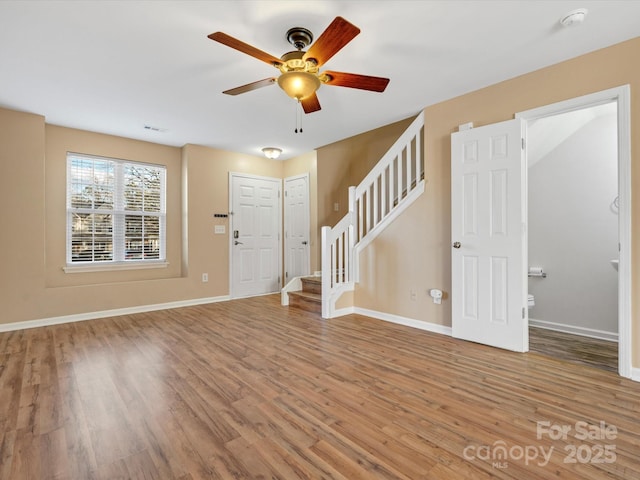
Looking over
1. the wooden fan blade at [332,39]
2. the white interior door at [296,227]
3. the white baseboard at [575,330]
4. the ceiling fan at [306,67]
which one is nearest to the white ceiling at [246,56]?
the ceiling fan at [306,67]

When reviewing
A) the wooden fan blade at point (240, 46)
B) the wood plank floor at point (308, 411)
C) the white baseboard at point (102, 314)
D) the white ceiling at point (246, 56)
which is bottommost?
the wood plank floor at point (308, 411)

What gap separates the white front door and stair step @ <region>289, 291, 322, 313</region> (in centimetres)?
118

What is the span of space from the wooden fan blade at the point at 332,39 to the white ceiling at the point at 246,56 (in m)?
0.30

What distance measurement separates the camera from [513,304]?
2945 millimetres

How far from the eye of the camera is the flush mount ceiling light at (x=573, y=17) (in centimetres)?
214

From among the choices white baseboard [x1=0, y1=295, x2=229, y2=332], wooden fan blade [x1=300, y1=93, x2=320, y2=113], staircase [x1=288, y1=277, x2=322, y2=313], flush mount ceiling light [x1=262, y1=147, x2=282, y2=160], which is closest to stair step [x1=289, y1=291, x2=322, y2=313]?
staircase [x1=288, y1=277, x2=322, y2=313]

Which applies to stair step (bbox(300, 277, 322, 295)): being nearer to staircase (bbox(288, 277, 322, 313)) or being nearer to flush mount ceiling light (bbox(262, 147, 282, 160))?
staircase (bbox(288, 277, 322, 313))

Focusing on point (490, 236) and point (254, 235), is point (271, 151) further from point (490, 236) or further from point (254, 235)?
point (490, 236)

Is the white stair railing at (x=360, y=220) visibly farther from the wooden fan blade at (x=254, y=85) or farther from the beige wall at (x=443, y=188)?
the wooden fan blade at (x=254, y=85)

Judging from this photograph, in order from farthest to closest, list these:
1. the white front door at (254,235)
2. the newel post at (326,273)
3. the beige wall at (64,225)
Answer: the white front door at (254,235) < the newel post at (326,273) < the beige wall at (64,225)

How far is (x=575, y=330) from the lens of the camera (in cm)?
357

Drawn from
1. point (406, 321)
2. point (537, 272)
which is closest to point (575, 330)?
point (537, 272)

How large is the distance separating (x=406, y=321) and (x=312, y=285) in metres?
1.67

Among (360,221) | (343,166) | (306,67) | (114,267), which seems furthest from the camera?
(343,166)
